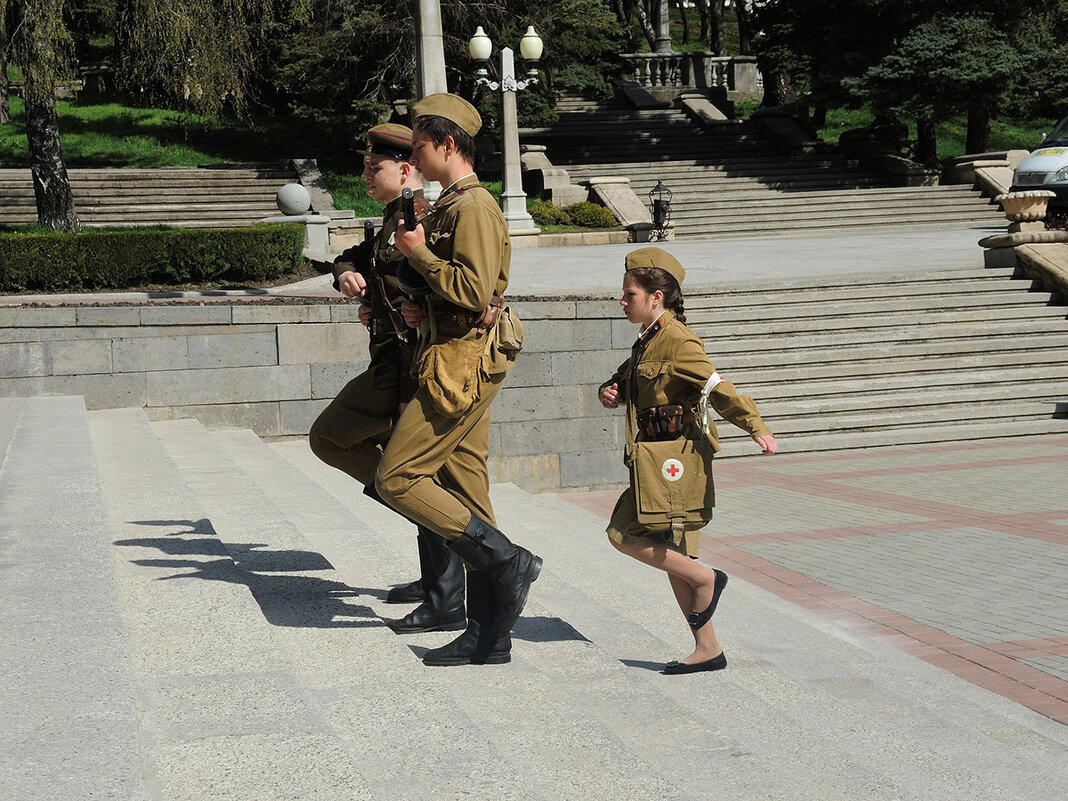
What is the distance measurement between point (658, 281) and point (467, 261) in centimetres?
94

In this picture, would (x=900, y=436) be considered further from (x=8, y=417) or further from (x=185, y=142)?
(x=185, y=142)

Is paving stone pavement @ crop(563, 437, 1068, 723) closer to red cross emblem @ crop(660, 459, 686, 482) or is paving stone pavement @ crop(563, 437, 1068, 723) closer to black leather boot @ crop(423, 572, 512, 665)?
red cross emblem @ crop(660, 459, 686, 482)

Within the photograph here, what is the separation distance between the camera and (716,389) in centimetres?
468

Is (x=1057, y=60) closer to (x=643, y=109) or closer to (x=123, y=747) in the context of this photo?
(x=643, y=109)

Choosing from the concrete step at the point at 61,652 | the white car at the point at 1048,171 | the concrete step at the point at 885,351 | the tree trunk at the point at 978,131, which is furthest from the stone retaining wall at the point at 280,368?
the tree trunk at the point at 978,131

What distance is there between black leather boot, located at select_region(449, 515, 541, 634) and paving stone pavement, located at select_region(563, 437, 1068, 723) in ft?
7.20

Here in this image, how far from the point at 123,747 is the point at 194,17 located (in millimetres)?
17313

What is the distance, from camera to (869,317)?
14.6 meters

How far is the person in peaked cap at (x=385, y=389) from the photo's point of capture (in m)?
4.87

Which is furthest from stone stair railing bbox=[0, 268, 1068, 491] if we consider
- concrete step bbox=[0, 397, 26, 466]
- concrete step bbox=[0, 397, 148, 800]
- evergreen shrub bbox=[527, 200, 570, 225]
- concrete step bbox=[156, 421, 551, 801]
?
evergreen shrub bbox=[527, 200, 570, 225]

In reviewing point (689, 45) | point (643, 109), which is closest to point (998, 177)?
point (643, 109)

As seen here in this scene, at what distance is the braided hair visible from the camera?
4.81 meters

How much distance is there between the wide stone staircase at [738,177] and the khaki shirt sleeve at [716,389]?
837 inches

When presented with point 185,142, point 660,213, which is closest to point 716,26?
point 185,142
